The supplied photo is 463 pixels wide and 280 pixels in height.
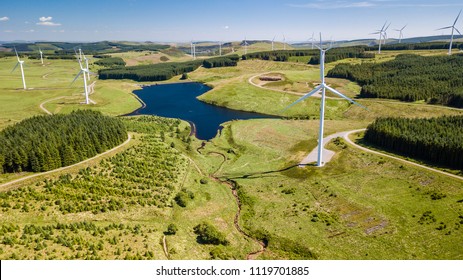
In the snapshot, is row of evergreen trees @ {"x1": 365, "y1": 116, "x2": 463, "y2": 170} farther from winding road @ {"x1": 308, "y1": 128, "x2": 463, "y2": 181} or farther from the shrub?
the shrub

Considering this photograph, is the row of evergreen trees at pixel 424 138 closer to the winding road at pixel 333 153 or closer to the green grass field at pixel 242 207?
the winding road at pixel 333 153

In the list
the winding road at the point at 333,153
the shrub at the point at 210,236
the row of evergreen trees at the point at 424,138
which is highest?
the row of evergreen trees at the point at 424,138

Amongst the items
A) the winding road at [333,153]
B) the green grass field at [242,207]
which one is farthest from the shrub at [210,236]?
the winding road at [333,153]

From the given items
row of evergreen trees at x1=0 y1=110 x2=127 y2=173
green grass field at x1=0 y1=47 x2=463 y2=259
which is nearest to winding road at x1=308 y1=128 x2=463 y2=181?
green grass field at x1=0 y1=47 x2=463 y2=259

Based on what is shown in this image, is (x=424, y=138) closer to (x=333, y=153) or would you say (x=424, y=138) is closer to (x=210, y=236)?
(x=333, y=153)

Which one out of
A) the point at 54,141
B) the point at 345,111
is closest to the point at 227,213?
the point at 54,141

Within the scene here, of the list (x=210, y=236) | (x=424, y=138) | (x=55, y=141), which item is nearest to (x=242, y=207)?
(x=210, y=236)
